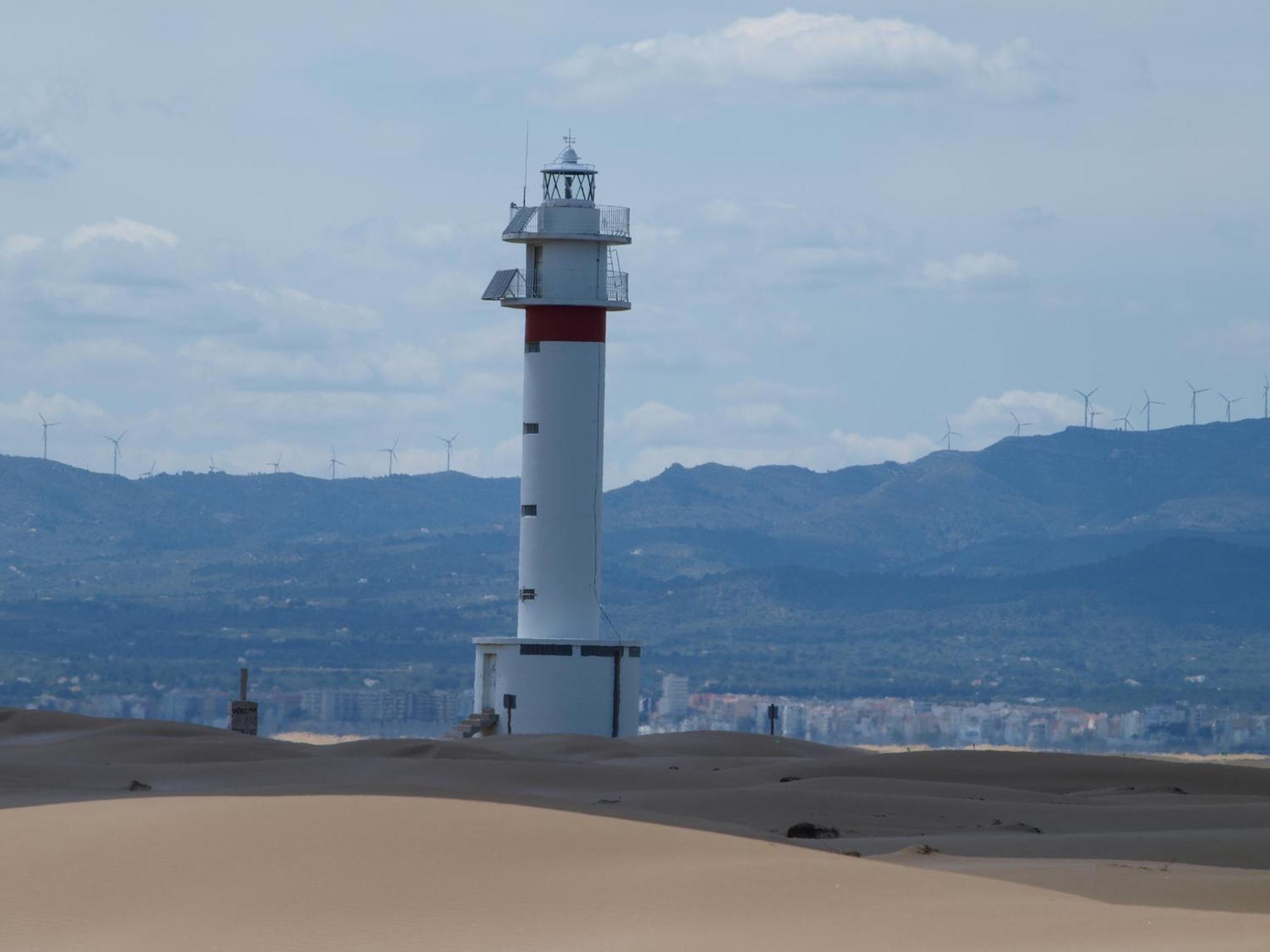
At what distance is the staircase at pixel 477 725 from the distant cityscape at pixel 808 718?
1601 inches

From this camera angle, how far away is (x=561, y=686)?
40.8 m

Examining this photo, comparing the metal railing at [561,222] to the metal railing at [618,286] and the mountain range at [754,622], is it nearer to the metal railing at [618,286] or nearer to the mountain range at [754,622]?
→ the metal railing at [618,286]

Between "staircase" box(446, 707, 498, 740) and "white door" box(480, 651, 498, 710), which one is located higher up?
"white door" box(480, 651, 498, 710)

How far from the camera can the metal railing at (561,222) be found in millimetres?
41656

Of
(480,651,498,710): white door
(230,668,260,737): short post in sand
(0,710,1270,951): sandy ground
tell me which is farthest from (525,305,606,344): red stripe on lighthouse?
(0,710,1270,951): sandy ground

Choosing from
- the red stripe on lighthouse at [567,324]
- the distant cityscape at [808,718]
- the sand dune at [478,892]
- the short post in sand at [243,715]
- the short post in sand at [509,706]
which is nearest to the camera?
the sand dune at [478,892]

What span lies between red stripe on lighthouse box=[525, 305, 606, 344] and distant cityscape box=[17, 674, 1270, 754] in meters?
42.2

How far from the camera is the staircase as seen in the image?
→ 40.9 m

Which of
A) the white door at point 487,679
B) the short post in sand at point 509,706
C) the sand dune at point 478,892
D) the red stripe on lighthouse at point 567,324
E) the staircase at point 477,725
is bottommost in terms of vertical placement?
the sand dune at point 478,892

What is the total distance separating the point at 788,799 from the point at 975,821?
2130mm

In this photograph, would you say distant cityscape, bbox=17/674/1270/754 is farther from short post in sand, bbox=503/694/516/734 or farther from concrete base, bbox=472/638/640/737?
concrete base, bbox=472/638/640/737

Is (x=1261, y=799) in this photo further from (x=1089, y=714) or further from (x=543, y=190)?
(x=1089, y=714)

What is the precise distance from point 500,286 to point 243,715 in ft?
28.6

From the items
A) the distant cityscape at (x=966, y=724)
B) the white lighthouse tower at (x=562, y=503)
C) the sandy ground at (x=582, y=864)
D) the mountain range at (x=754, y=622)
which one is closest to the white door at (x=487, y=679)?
the white lighthouse tower at (x=562, y=503)
